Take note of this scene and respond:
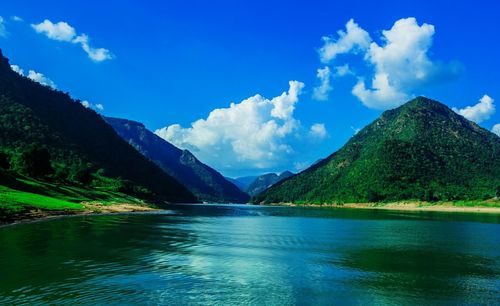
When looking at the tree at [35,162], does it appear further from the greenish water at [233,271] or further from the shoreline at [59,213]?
the greenish water at [233,271]

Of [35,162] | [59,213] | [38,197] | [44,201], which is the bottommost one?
[59,213]

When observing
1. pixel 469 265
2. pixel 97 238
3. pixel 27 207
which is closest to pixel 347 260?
pixel 469 265

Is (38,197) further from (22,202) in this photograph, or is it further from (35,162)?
(35,162)

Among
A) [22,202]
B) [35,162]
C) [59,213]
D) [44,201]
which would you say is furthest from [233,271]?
[35,162]

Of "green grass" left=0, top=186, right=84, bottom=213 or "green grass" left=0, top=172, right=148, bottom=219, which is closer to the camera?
"green grass" left=0, top=186, right=84, bottom=213

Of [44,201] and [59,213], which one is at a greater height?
[44,201]

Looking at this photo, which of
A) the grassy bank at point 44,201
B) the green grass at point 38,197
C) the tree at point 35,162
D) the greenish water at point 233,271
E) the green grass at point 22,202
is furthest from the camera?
the tree at point 35,162

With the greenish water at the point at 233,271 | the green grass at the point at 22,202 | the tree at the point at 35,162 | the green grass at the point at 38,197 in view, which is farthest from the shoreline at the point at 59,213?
the tree at the point at 35,162

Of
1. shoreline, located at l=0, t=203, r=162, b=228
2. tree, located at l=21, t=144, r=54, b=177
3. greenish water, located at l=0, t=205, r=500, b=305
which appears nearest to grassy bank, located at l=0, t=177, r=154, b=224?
shoreline, located at l=0, t=203, r=162, b=228

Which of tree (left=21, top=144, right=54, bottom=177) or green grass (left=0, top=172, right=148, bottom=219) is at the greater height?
tree (left=21, top=144, right=54, bottom=177)

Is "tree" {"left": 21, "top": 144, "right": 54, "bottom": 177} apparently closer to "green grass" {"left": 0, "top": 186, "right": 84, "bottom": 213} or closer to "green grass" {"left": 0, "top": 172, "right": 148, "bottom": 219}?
"green grass" {"left": 0, "top": 172, "right": 148, "bottom": 219}

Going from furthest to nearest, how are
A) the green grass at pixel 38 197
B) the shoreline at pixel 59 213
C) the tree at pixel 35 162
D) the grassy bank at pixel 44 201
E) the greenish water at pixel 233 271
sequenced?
the tree at pixel 35 162 → the green grass at pixel 38 197 → the grassy bank at pixel 44 201 → the shoreline at pixel 59 213 → the greenish water at pixel 233 271

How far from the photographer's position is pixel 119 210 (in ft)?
447

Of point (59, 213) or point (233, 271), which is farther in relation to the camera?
point (59, 213)
